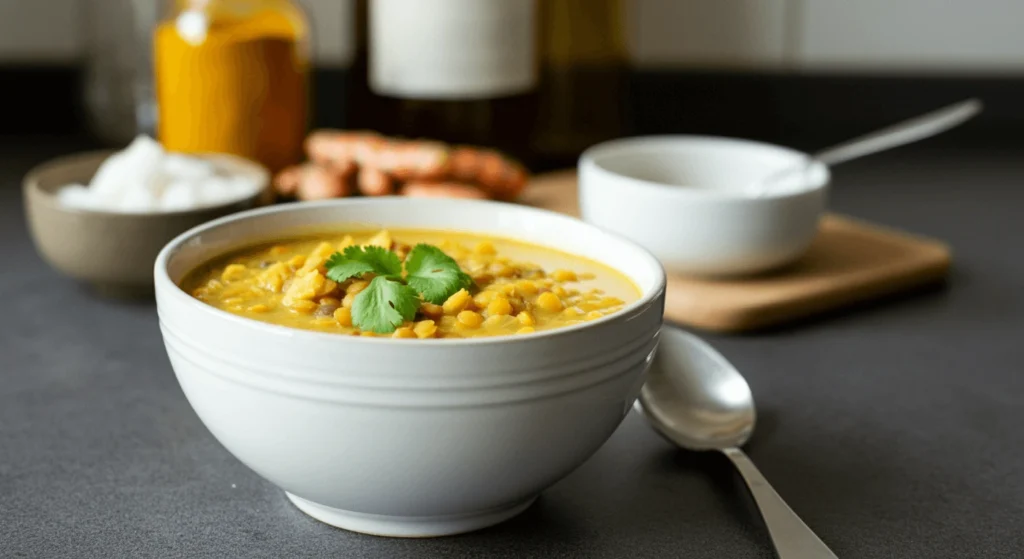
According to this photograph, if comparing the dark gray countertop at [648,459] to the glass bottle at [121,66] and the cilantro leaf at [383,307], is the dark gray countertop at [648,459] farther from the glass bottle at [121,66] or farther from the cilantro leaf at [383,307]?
the glass bottle at [121,66]

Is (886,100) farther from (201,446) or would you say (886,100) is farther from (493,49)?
(201,446)

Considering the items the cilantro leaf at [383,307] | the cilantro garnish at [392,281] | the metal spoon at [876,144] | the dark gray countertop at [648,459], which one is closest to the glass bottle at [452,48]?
the metal spoon at [876,144]

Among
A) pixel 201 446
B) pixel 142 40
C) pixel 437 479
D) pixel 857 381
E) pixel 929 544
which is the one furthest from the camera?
pixel 142 40

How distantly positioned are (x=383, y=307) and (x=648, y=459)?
0.97ft

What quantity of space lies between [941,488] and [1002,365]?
328mm

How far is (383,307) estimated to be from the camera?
31.0 inches

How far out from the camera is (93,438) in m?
0.99

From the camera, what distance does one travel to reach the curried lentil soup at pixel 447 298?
0.81 m

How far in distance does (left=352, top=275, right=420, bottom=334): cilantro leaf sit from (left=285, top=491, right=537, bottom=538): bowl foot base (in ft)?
0.43

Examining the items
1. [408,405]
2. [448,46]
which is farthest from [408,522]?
[448,46]

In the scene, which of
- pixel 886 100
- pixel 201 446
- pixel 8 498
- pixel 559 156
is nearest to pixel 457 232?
pixel 201 446

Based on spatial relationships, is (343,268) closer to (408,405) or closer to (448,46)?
(408,405)

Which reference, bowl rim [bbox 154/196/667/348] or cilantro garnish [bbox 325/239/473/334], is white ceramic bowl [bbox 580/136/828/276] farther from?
cilantro garnish [bbox 325/239/473/334]

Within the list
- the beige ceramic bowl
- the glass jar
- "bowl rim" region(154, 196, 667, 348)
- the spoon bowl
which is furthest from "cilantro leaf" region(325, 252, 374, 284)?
the glass jar
